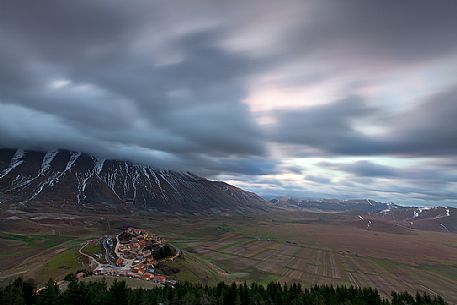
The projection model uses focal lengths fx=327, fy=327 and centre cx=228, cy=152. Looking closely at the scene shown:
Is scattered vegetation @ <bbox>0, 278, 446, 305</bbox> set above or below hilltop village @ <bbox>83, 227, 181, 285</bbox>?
above

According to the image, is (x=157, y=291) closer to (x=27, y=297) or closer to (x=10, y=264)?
(x=27, y=297)

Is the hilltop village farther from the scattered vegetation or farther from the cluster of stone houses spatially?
the scattered vegetation

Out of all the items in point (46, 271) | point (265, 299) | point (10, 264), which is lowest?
point (10, 264)

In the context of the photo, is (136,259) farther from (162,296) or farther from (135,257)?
(162,296)

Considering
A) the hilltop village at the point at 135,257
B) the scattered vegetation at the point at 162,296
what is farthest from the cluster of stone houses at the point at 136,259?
the scattered vegetation at the point at 162,296

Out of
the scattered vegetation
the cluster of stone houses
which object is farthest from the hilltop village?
the scattered vegetation

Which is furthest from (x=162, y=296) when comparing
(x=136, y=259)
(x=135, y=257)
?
(x=135, y=257)

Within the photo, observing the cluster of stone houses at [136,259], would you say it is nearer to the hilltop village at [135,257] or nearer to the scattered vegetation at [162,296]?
the hilltop village at [135,257]

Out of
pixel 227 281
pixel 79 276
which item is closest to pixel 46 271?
pixel 79 276
